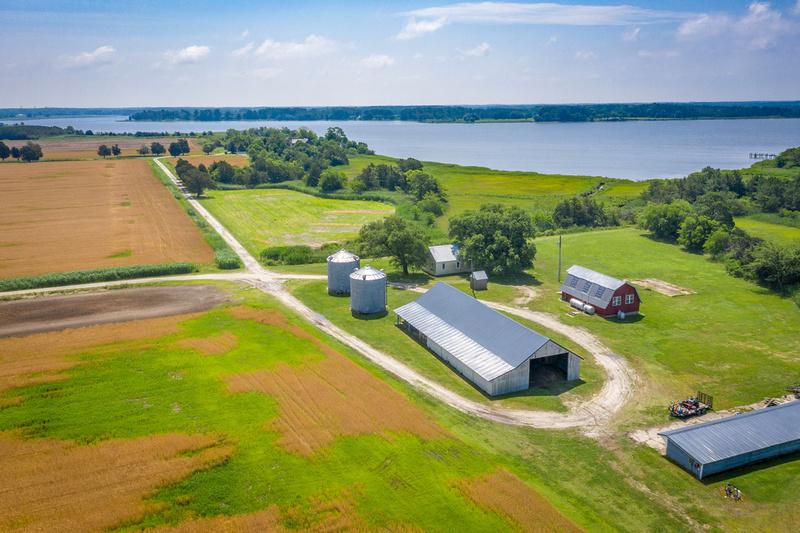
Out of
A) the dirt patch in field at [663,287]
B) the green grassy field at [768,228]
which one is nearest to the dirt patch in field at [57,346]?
the dirt patch in field at [663,287]

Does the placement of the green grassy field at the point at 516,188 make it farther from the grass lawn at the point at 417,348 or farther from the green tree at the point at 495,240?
the grass lawn at the point at 417,348

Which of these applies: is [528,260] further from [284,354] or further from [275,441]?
[275,441]

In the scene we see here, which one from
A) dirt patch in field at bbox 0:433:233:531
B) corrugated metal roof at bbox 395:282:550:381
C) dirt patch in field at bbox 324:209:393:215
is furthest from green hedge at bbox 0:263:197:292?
dirt patch in field at bbox 324:209:393:215

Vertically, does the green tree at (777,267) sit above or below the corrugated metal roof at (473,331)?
above

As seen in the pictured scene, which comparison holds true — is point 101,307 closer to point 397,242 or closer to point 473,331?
point 397,242

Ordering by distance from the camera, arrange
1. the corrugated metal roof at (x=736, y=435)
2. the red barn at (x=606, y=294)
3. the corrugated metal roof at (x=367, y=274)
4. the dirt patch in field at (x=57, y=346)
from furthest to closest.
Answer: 1. the corrugated metal roof at (x=367, y=274)
2. the red barn at (x=606, y=294)
3. the dirt patch in field at (x=57, y=346)
4. the corrugated metal roof at (x=736, y=435)
